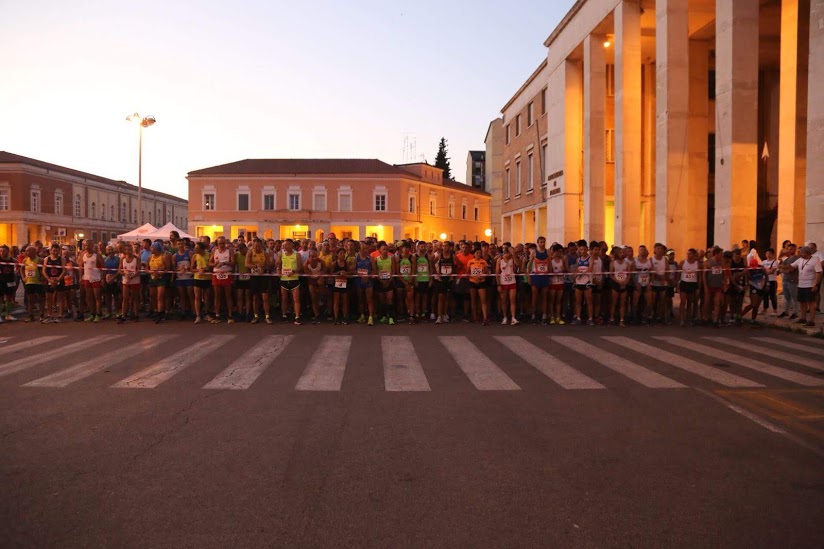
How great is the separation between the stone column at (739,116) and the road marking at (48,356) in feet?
57.5

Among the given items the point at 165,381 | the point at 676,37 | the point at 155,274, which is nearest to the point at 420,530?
the point at 165,381

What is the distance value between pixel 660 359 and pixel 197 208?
69.1 m

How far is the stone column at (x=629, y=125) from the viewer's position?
25.5 metres

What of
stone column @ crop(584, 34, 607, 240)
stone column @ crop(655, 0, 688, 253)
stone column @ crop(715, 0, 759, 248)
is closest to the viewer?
stone column @ crop(715, 0, 759, 248)

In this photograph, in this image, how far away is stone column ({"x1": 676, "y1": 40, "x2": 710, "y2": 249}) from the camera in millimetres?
24625

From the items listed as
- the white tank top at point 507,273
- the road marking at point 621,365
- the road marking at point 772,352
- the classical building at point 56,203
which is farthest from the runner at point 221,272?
the classical building at point 56,203

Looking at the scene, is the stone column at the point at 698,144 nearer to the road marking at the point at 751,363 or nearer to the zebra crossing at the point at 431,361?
the road marking at the point at 751,363

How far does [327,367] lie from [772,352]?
771 cm

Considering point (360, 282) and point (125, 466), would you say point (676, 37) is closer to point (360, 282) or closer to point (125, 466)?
point (360, 282)

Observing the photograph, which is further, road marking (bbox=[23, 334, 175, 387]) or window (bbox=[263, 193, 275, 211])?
window (bbox=[263, 193, 275, 211])

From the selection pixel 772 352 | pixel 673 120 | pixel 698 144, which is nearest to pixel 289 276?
pixel 772 352

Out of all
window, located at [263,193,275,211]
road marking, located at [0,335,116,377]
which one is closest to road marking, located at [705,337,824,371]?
road marking, located at [0,335,116,377]

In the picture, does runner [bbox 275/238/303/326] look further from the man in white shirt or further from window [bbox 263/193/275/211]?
window [bbox 263/193/275/211]

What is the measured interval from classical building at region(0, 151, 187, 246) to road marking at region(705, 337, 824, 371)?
2240 inches
